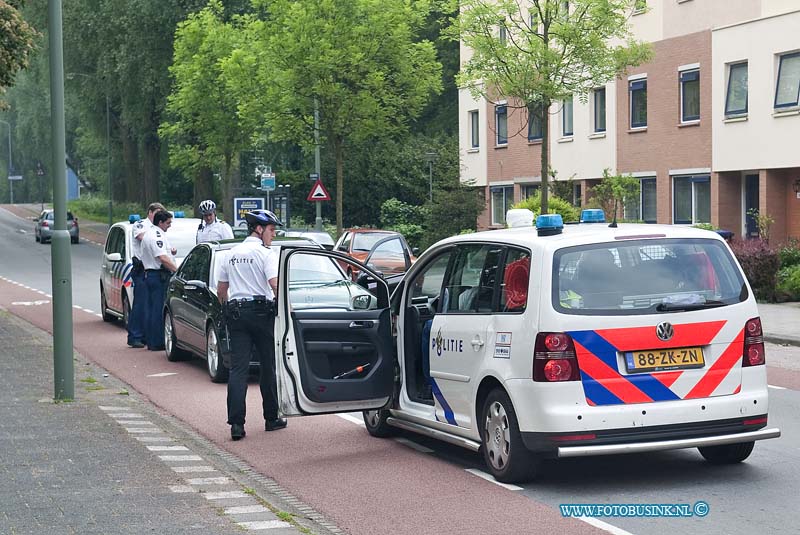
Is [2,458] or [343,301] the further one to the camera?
[343,301]

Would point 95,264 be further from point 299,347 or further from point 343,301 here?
point 299,347

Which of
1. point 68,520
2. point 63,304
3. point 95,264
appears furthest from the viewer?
point 95,264

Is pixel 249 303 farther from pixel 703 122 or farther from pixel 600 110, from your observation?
pixel 600 110

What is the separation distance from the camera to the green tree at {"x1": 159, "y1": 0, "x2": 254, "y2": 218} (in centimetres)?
4425

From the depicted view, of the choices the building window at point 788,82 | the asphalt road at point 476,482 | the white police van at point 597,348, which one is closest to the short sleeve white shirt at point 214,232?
the asphalt road at point 476,482

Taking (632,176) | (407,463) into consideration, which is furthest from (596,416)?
(632,176)

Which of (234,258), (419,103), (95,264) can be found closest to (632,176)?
(419,103)

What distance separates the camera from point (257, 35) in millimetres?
38188

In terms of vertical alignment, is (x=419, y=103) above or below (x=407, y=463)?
above

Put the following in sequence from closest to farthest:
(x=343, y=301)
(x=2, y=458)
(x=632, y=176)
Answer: (x=2, y=458), (x=343, y=301), (x=632, y=176)

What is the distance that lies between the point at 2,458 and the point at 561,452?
13.0ft

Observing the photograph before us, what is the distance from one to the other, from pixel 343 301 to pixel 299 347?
140 inches

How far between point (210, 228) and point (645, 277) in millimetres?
10217

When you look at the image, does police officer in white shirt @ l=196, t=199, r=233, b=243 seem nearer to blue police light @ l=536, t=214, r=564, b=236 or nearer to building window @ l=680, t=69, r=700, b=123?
blue police light @ l=536, t=214, r=564, b=236
